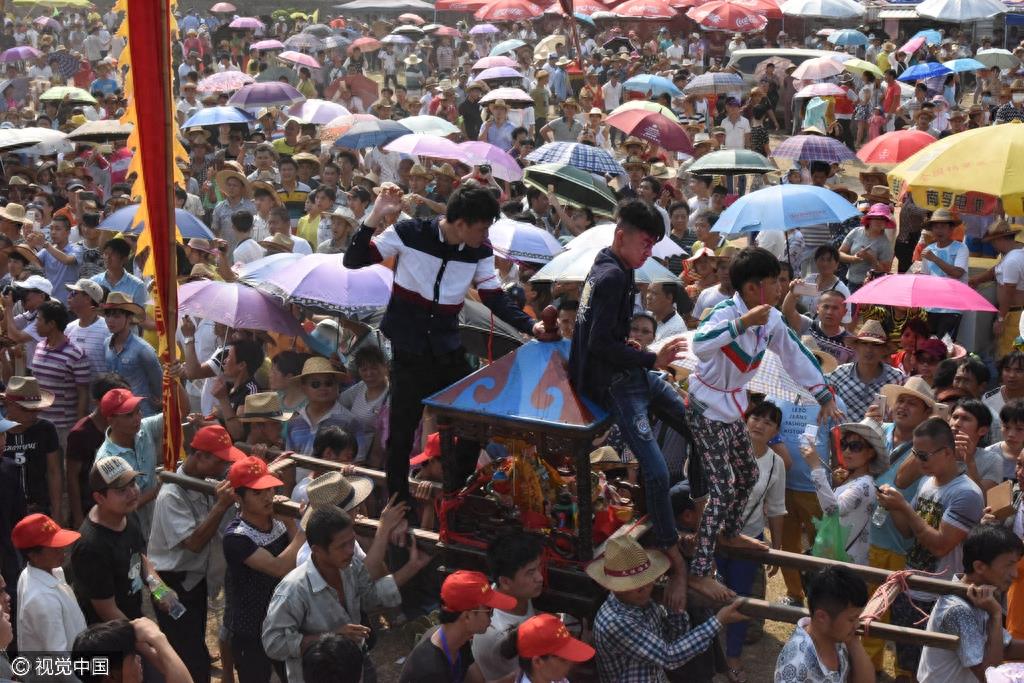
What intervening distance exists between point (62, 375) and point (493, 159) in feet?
20.2

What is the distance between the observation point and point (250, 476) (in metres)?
6.00

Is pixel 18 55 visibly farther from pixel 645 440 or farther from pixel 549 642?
pixel 549 642

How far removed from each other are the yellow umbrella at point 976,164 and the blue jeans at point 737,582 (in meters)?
3.60

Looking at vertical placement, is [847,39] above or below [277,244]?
above

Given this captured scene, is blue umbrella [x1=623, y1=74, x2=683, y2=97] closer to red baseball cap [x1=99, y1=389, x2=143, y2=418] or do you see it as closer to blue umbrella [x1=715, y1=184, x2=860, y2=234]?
blue umbrella [x1=715, y1=184, x2=860, y2=234]

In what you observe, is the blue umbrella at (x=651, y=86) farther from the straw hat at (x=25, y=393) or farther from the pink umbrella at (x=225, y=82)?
the straw hat at (x=25, y=393)

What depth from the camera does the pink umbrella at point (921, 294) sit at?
8.52 meters

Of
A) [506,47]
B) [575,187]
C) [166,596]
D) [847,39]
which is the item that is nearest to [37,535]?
[166,596]

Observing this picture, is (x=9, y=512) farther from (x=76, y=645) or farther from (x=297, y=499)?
(x=76, y=645)

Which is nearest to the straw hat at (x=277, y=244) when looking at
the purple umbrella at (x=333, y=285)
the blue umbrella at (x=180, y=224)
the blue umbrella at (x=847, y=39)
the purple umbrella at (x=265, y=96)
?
the blue umbrella at (x=180, y=224)

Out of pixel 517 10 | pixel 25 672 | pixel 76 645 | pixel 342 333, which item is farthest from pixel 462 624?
pixel 517 10

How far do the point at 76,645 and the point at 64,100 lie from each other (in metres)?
16.9

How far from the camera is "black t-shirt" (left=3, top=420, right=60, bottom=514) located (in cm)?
786

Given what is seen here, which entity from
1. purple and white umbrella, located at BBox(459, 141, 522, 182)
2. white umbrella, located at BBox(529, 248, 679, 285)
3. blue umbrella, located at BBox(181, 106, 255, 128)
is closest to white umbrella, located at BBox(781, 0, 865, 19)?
blue umbrella, located at BBox(181, 106, 255, 128)
